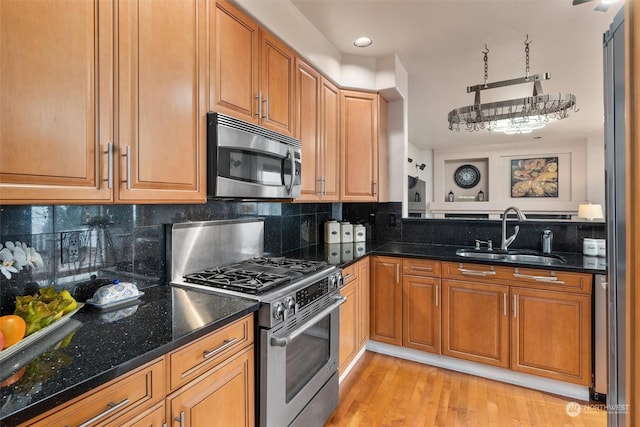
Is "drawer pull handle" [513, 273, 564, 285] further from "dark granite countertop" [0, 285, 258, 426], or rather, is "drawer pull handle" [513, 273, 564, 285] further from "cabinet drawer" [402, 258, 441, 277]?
"dark granite countertop" [0, 285, 258, 426]

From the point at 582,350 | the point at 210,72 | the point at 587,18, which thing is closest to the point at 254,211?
the point at 210,72

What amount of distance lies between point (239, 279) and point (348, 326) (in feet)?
3.42

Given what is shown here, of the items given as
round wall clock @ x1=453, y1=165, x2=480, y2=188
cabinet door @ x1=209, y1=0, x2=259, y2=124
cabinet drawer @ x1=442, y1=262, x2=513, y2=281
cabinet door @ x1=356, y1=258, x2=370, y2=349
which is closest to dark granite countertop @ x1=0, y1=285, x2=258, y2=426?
cabinet door @ x1=209, y1=0, x2=259, y2=124

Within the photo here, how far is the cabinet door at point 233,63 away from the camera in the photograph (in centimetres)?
157

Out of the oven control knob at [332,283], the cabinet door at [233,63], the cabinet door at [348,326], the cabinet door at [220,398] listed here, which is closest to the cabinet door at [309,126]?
the cabinet door at [233,63]

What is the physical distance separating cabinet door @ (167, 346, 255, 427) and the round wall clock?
7.47 meters

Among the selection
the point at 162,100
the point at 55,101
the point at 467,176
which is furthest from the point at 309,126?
the point at 467,176

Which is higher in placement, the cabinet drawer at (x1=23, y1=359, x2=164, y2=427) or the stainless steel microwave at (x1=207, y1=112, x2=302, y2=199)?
the stainless steel microwave at (x1=207, y1=112, x2=302, y2=199)

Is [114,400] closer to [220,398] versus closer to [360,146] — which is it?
[220,398]

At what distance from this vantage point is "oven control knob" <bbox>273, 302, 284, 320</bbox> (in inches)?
55.2

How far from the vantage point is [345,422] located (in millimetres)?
→ 1961

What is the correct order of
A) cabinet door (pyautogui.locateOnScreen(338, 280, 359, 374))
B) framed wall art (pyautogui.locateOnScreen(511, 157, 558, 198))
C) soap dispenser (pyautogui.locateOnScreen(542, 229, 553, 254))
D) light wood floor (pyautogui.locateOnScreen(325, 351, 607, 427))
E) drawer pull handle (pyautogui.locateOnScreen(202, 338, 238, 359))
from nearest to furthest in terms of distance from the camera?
drawer pull handle (pyautogui.locateOnScreen(202, 338, 238, 359))
light wood floor (pyautogui.locateOnScreen(325, 351, 607, 427))
cabinet door (pyautogui.locateOnScreen(338, 280, 359, 374))
soap dispenser (pyautogui.locateOnScreen(542, 229, 553, 254))
framed wall art (pyautogui.locateOnScreen(511, 157, 558, 198))

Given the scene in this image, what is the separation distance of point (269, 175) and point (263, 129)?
0.83ft

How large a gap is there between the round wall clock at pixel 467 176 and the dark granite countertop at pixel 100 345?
7.45m
